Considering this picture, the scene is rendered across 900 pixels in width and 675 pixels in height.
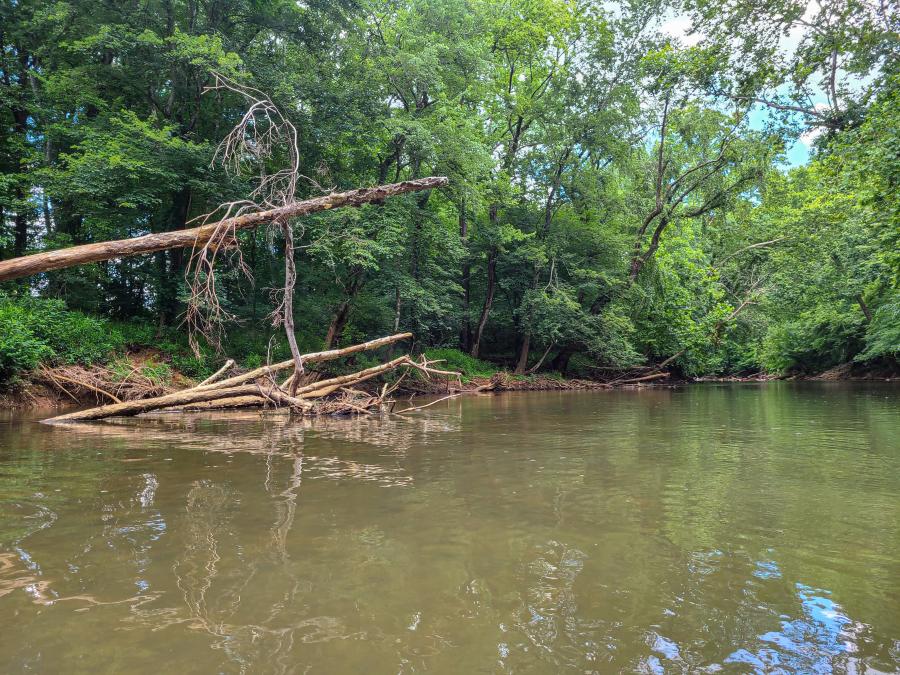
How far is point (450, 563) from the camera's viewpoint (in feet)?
9.08

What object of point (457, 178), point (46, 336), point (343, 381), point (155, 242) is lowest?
point (343, 381)

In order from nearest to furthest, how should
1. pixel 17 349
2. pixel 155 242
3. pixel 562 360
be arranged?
1. pixel 155 242
2. pixel 17 349
3. pixel 562 360

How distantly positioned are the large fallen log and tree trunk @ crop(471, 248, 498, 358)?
17811 millimetres

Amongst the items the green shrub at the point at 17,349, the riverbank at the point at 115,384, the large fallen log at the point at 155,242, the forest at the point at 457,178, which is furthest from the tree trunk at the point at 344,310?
the large fallen log at the point at 155,242

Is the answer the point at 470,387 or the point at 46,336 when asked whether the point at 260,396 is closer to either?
the point at 46,336

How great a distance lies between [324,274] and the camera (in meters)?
18.2

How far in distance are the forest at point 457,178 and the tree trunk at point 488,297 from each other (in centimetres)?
48

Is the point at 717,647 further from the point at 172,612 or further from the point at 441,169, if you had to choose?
the point at 441,169

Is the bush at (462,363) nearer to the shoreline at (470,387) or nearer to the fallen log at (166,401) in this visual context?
the shoreline at (470,387)

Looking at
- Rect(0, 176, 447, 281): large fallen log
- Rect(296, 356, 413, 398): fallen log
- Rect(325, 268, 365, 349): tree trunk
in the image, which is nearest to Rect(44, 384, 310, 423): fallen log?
Rect(296, 356, 413, 398): fallen log

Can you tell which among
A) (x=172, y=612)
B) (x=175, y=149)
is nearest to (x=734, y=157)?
(x=175, y=149)

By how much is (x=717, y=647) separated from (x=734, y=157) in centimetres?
2695

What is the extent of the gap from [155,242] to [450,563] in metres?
5.87

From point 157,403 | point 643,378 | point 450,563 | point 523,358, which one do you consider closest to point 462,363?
point 523,358
